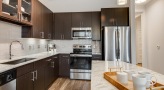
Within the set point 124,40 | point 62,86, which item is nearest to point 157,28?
point 124,40

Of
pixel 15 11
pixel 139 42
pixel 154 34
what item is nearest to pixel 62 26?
pixel 15 11

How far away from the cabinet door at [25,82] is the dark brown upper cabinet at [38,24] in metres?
1.11

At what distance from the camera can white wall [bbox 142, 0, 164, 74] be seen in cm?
380

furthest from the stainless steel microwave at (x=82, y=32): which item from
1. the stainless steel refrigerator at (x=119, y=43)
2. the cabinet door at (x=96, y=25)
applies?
the stainless steel refrigerator at (x=119, y=43)

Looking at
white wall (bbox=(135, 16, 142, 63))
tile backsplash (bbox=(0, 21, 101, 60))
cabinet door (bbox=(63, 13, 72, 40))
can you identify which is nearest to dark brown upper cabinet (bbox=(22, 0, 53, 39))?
tile backsplash (bbox=(0, 21, 101, 60))

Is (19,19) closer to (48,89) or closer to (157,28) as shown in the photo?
(48,89)

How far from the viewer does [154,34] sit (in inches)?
167

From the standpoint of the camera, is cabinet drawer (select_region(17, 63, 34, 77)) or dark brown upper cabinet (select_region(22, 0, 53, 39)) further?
dark brown upper cabinet (select_region(22, 0, 53, 39))

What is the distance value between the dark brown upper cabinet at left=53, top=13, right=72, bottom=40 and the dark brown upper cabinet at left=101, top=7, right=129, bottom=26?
49.0 inches

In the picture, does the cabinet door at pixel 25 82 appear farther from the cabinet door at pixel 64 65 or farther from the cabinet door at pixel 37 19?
the cabinet door at pixel 64 65

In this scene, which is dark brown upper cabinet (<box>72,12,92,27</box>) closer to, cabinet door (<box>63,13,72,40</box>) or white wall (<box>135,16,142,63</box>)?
cabinet door (<box>63,13,72,40</box>)

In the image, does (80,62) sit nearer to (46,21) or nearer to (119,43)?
(119,43)

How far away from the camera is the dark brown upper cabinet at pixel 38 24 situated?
301 centimetres

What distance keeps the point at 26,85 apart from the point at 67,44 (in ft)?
8.95
